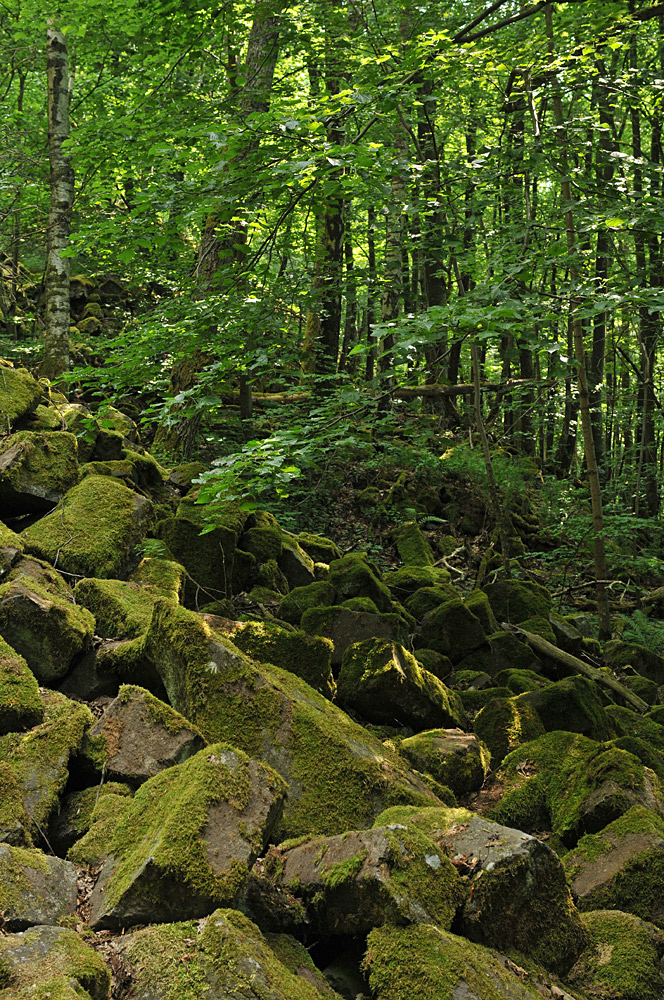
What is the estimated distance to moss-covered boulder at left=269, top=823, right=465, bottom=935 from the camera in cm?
310

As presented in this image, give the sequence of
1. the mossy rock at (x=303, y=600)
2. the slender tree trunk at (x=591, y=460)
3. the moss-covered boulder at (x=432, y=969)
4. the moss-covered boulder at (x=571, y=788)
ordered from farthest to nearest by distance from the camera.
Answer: the slender tree trunk at (x=591, y=460)
the mossy rock at (x=303, y=600)
the moss-covered boulder at (x=571, y=788)
the moss-covered boulder at (x=432, y=969)

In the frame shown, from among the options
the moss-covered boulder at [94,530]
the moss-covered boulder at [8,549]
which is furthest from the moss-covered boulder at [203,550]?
the moss-covered boulder at [8,549]

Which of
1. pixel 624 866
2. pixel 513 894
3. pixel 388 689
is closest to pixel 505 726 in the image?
pixel 388 689

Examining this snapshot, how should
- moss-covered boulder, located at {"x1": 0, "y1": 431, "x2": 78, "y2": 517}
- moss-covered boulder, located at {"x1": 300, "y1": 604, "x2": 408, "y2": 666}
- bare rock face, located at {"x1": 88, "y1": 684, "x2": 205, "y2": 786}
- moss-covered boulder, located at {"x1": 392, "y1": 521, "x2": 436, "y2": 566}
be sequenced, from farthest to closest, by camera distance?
moss-covered boulder, located at {"x1": 392, "y1": 521, "x2": 436, "y2": 566} → moss-covered boulder, located at {"x1": 300, "y1": 604, "x2": 408, "y2": 666} → moss-covered boulder, located at {"x1": 0, "y1": 431, "x2": 78, "y2": 517} → bare rock face, located at {"x1": 88, "y1": 684, "x2": 205, "y2": 786}

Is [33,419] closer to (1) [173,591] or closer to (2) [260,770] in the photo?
(1) [173,591]

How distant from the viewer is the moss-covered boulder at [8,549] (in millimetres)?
5238

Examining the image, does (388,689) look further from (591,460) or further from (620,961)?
(591,460)

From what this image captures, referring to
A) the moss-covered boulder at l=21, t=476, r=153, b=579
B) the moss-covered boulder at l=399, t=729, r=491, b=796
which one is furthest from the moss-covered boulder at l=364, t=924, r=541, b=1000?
the moss-covered boulder at l=21, t=476, r=153, b=579

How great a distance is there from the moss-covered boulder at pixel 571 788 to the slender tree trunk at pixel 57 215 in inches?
353

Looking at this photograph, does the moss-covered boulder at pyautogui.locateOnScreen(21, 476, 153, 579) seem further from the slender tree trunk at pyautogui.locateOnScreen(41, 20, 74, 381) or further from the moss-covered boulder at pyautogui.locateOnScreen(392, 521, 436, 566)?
the moss-covered boulder at pyautogui.locateOnScreen(392, 521, 436, 566)

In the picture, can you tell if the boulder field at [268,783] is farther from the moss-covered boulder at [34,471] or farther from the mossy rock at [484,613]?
the mossy rock at [484,613]

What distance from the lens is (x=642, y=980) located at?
11.5ft

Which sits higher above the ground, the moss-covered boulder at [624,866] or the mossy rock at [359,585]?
the mossy rock at [359,585]

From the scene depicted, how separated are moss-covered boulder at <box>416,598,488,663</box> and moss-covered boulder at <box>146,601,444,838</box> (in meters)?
3.17
